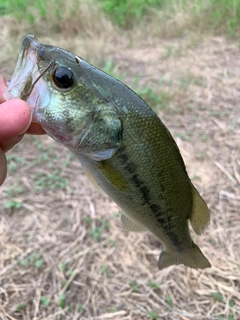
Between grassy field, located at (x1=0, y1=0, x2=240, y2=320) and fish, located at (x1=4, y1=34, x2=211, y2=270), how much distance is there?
101 centimetres

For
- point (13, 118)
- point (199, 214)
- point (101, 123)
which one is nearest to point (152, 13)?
point (199, 214)

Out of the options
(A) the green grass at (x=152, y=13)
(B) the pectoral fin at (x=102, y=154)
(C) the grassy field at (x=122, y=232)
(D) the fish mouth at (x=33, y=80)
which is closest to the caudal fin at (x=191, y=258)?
(C) the grassy field at (x=122, y=232)

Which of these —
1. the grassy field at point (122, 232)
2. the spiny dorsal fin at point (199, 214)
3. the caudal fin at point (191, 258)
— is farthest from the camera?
the grassy field at point (122, 232)

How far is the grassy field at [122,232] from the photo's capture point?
1.94 metres

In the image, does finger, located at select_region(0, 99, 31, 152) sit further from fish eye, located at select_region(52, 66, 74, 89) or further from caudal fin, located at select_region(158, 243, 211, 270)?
caudal fin, located at select_region(158, 243, 211, 270)

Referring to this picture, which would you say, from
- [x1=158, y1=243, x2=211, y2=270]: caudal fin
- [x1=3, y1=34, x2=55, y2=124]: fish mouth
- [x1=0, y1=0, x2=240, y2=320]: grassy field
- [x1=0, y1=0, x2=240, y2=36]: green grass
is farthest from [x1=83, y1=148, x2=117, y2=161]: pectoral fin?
[x1=0, y1=0, x2=240, y2=36]: green grass

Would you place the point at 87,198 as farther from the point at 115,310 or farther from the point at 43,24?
the point at 43,24

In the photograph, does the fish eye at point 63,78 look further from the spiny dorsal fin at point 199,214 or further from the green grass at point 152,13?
the green grass at point 152,13

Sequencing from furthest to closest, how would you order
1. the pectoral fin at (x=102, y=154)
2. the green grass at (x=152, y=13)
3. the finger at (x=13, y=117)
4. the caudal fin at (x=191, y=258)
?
the green grass at (x=152, y=13) → the caudal fin at (x=191, y=258) → the pectoral fin at (x=102, y=154) → the finger at (x=13, y=117)

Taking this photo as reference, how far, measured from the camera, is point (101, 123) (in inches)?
41.5

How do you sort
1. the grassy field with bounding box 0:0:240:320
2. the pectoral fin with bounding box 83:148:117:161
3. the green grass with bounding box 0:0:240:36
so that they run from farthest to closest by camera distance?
1. the green grass with bounding box 0:0:240:36
2. the grassy field with bounding box 0:0:240:320
3. the pectoral fin with bounding box 83:148:117:161

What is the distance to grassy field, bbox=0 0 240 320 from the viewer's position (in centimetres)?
194

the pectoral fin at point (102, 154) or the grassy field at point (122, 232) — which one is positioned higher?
A: the pectoral fin at point (102, 154)

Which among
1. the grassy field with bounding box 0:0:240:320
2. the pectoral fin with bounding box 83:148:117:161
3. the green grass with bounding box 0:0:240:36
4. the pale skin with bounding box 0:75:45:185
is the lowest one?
the grassy field with bounding box 0:0:240:320
